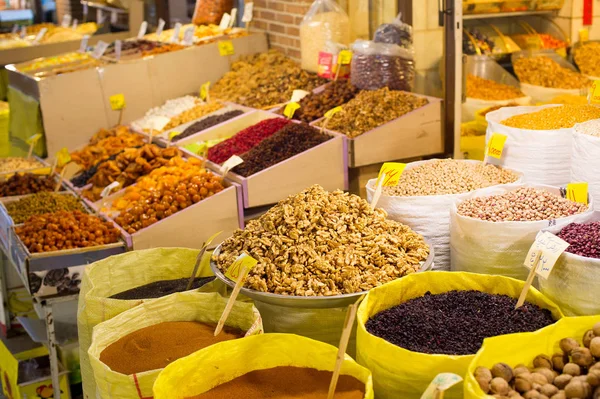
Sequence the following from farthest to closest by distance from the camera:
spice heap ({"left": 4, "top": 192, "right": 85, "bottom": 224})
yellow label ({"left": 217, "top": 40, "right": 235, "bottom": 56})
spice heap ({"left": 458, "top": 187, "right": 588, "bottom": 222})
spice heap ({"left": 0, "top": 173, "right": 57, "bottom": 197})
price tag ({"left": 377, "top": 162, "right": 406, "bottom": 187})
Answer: yellow label ({"left": 217, "top": 40, "right": 235, "bottom": 56}), spice heap ({"left": 0, "top": 173, "right": 57, "bottom": 197}), spice heap ({"left": 4, "top": 192, "right": 85, "bottom": 224}), price tag ({"left": 377, "top": 162, "right": 406, "bottom": 187}), spice heap ({"left": 458, "top": 187, "right": 588, "bottom": 222})

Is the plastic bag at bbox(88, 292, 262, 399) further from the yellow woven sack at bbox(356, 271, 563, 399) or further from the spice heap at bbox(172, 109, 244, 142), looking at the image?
the spice heap at bbox(172, 109, 244, 142)

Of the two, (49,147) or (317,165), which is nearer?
(317,165)

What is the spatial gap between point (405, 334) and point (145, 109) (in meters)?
3.76

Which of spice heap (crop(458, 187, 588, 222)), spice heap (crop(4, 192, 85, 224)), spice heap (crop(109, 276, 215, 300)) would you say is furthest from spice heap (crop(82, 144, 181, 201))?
spice heap (crop(458, 187, 588, 222))

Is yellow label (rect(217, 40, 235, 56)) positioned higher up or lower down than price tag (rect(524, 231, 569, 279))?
higher up

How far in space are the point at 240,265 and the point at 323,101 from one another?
2.31 metres

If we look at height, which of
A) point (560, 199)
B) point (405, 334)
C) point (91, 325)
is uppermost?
point (560, 199)

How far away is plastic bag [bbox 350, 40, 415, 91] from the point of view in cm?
418

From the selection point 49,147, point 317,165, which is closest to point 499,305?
point 317,165

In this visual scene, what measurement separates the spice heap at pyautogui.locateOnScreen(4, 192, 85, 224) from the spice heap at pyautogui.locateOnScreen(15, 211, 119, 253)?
0.24 metres

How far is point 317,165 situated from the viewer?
12.0ft

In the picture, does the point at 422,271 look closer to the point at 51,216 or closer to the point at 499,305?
the point at 499,305

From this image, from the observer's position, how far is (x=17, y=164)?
461 centimetres

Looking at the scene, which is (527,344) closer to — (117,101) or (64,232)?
(64,232)
